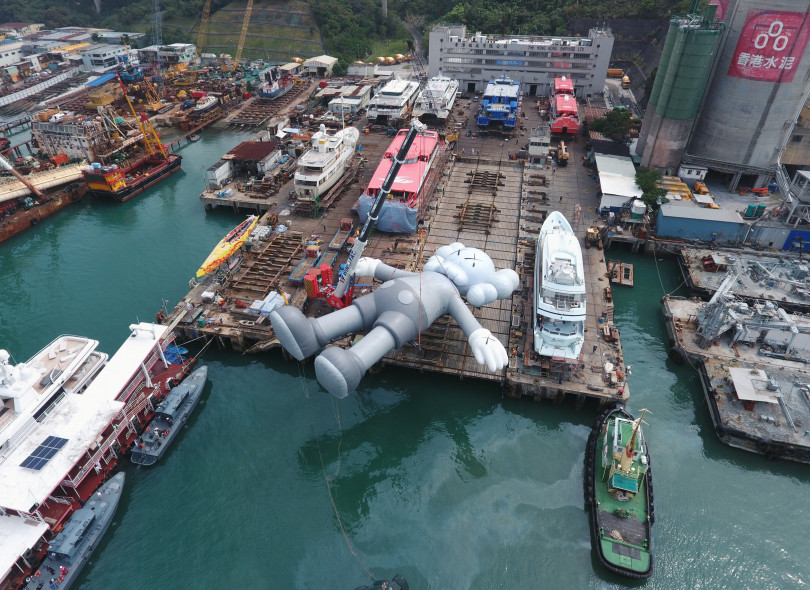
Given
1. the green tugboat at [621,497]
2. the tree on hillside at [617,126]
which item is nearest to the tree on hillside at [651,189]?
the tree on hillside at [617,126]

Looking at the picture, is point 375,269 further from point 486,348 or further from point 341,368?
point 341,368

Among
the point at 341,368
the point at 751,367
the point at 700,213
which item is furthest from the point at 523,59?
the point at 341,368

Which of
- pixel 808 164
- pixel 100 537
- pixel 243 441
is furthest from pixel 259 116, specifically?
pixel 808 164

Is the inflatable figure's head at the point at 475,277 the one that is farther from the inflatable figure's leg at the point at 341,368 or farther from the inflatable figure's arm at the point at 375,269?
the inflatable figure's leg at the point at 341,368

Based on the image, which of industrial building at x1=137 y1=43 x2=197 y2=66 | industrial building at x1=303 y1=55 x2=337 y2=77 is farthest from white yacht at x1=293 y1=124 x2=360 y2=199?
industrial building at x1=137 y1=43 x2=197 y2=66

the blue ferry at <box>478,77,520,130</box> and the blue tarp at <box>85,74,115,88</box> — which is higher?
the blue ferry at <box>478,77,520,130</box>

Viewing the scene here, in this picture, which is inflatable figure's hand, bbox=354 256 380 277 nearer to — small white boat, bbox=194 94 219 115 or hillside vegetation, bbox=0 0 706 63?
small white boat, bbox=194 94 219 115

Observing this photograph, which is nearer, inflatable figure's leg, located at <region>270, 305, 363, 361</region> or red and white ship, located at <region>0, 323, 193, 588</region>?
red and white ship, located at <region>0, 323, 193, 588</region>
